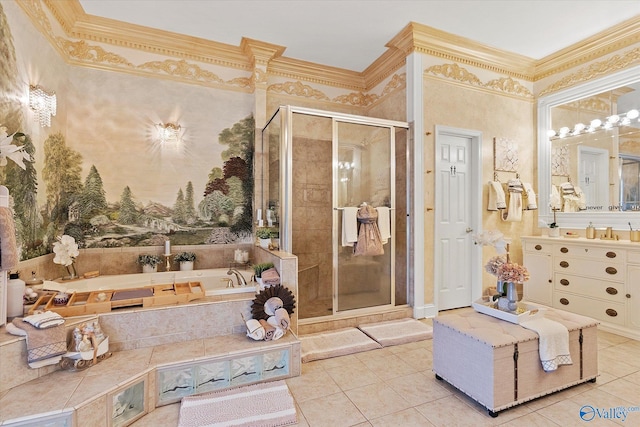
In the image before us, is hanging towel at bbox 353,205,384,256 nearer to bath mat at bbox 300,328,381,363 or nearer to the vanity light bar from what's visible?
bath mat at bbox 300,328,381,363

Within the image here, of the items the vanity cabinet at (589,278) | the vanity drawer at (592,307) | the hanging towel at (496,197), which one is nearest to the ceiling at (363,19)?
the hanging towel at (496,197)

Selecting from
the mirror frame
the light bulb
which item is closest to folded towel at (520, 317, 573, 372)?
the mirror frame

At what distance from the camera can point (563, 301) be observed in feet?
11.8

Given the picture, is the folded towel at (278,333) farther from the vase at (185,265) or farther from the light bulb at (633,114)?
the light bulb at (633,114)

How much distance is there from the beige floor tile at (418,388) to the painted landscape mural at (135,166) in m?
2.48

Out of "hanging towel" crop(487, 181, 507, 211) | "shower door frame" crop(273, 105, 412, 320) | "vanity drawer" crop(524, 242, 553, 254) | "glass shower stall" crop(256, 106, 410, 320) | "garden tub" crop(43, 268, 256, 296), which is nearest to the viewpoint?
"garden tub" crop(43, 268, 256, 296)

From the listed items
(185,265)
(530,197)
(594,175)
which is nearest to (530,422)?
(530,197)

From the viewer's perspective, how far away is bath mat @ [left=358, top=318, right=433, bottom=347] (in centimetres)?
298

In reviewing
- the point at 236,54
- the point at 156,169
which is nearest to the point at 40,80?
the point at 156,169

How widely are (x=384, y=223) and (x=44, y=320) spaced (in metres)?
2.95

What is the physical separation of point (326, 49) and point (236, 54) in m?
1.13

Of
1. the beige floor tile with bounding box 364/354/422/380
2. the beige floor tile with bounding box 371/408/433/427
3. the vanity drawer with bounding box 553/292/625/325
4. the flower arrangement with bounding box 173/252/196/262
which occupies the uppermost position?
the flower arrangement with bounding box 173/252/196/262

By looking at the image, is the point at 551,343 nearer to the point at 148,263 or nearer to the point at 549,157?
the point at 549,157

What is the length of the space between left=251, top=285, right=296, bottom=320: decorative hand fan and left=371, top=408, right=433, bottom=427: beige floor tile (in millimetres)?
1054
